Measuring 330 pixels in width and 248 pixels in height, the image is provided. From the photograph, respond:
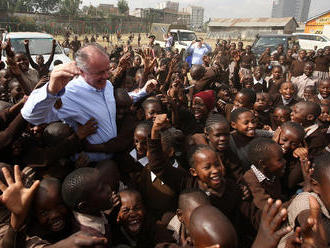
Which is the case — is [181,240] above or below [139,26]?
below

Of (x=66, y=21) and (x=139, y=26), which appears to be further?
(x=139, y=26)

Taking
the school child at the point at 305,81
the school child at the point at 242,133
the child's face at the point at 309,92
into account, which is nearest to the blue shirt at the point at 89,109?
the school child at the point at 242,133

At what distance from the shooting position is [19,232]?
1458mm

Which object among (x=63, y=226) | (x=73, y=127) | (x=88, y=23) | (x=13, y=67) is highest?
(x=88, y=23)

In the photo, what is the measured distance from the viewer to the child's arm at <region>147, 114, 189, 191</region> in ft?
6.28

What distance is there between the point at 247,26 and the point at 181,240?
140 ft

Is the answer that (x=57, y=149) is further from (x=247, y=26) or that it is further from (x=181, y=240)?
(x=247, y=26)

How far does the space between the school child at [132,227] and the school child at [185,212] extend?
5.5 inches

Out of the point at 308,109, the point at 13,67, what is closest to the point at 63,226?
the point at 13,67

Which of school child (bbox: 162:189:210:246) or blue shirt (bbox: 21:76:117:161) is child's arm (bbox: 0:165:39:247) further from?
school child (bbox: 162:189:210:246)

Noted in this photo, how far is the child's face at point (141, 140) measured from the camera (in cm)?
246

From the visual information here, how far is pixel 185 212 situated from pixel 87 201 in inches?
26.8

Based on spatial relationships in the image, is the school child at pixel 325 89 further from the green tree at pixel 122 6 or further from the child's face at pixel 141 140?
the green tree at pixel 122 6

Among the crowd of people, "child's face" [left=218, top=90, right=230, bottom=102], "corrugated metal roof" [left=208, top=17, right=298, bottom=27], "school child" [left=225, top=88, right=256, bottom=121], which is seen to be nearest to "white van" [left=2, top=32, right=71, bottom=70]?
the crowd of people
